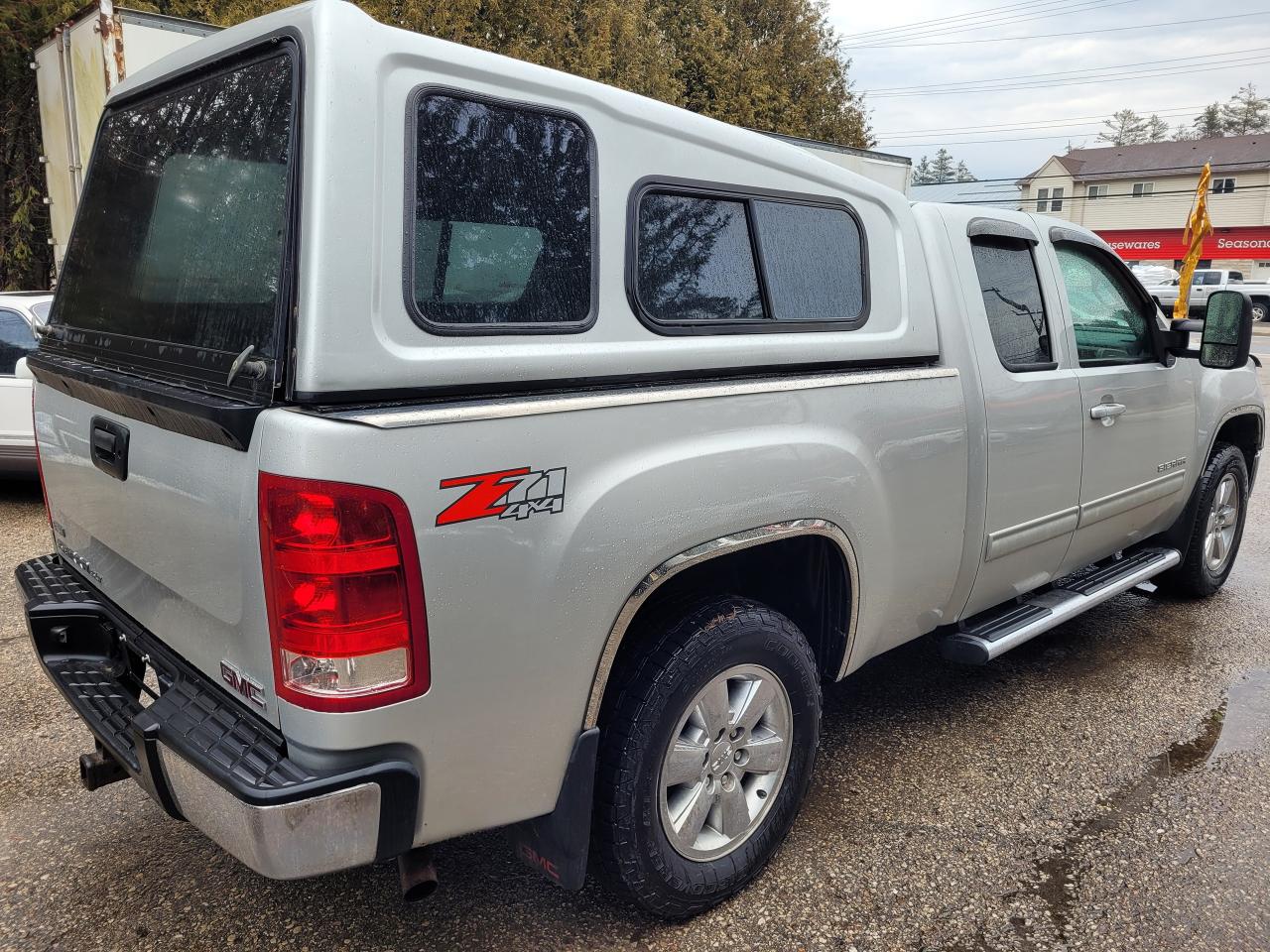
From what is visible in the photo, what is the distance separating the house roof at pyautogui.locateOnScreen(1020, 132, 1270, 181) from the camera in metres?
48.9

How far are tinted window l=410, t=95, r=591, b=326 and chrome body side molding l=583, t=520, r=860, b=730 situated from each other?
23.9 inches

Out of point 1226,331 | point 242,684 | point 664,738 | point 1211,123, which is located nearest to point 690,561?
point 664,738

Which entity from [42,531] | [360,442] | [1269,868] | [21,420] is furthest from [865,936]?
[21,420]

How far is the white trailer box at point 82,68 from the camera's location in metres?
7.20

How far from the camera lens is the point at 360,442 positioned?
1.67 m

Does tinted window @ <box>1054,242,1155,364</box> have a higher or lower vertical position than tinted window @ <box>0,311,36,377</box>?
higher

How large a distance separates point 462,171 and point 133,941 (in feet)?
6.67

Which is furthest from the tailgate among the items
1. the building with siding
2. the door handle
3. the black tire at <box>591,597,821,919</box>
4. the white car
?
the building with siding

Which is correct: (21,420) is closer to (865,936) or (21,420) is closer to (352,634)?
(352,634)

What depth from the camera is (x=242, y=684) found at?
191 cm

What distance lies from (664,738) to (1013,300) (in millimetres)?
2136

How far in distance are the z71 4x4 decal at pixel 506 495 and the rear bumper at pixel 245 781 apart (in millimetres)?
506

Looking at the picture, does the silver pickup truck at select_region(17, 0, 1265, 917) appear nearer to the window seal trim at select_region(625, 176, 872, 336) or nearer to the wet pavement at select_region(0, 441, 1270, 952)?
the window seal trim at select_region(625, 176, 872, 336)

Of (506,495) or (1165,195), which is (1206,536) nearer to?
(506,495)
